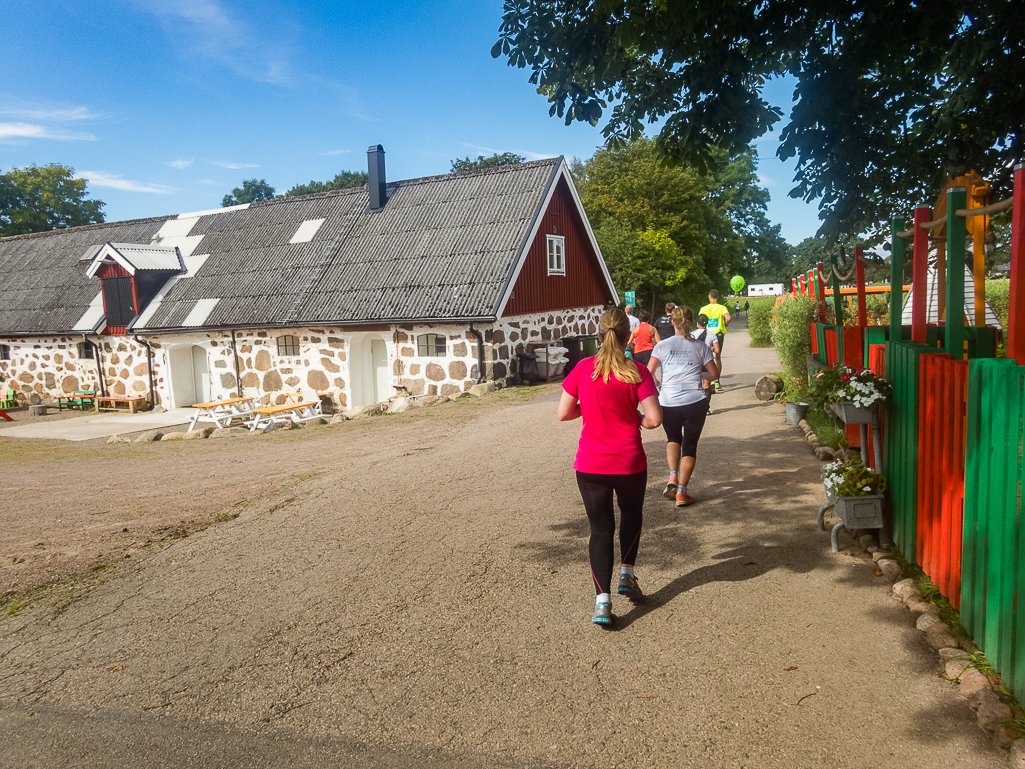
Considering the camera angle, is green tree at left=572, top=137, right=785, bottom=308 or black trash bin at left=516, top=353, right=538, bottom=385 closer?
black trash bin at left=516, top=353, right=538, bottom=385

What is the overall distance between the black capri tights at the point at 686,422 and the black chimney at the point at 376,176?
17.7 m

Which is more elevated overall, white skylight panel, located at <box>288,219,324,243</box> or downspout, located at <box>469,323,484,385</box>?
white skylight panel, located at <box>288,219,324,243</box>

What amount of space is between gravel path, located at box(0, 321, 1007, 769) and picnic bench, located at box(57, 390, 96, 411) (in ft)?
65.3

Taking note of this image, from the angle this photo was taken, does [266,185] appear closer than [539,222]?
No

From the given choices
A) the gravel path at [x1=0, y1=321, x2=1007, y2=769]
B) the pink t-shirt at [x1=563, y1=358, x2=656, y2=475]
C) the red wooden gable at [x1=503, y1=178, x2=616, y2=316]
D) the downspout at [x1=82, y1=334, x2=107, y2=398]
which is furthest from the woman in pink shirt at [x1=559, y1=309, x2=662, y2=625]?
the downspout at [x1=82, y1=334, x2=107, y2=398]

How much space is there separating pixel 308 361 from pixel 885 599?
1774 cm

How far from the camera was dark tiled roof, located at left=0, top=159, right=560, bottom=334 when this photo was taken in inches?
734

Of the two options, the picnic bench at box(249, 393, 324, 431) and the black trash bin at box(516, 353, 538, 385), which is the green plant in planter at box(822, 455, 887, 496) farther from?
the black trash bin at box(516, 353, 538, 385)

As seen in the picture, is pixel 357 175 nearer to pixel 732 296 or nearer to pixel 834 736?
pixel 732 296

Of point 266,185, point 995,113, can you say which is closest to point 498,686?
point 995,113

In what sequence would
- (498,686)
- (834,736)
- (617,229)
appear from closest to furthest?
(834,736), (498,686), (617,229)

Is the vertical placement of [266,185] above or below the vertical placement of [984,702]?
above

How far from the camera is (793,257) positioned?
79.2 meters

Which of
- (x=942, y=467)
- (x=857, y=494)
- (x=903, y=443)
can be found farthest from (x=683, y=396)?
(x=942, y=467)
